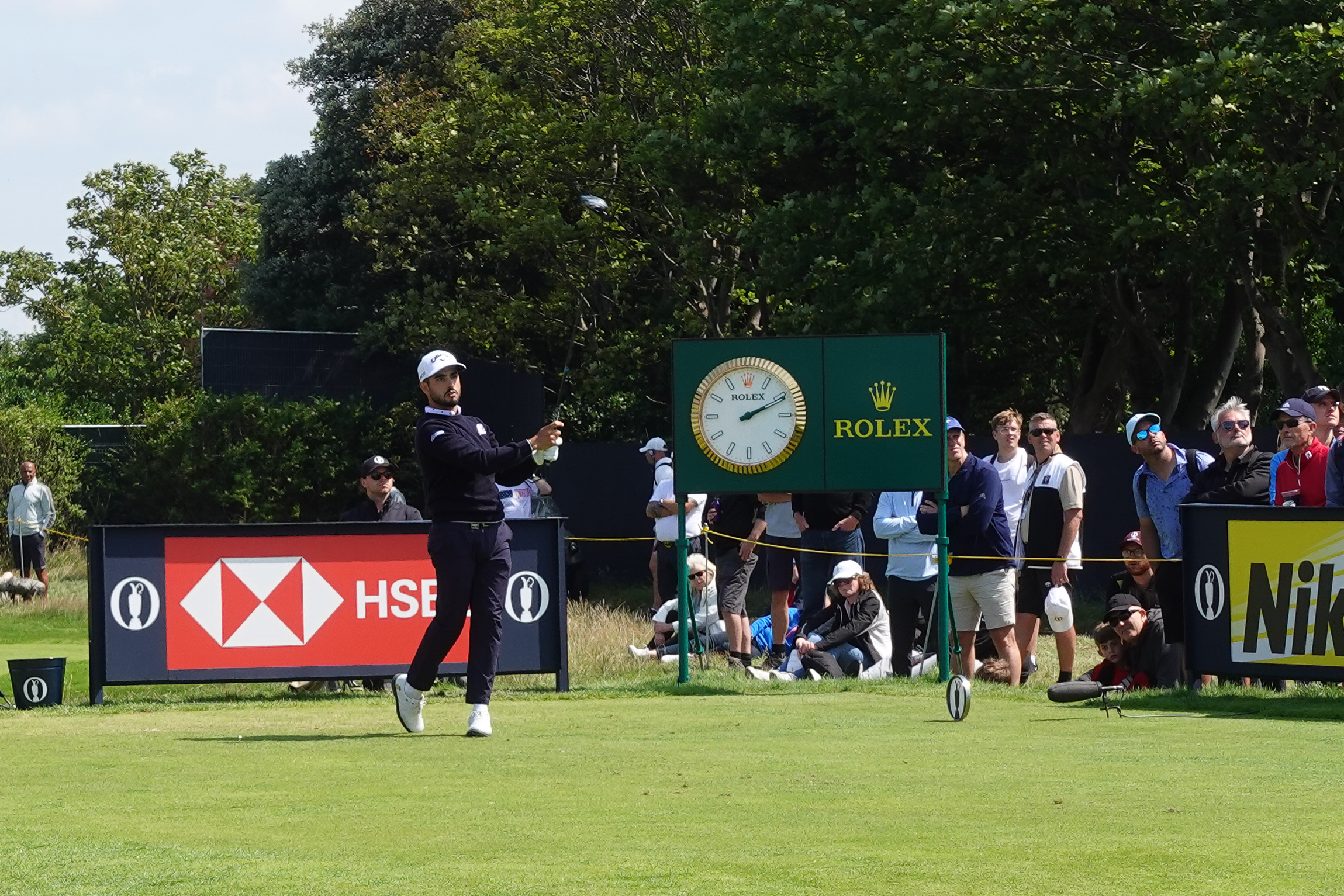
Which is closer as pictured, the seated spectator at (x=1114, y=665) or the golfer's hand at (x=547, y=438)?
the golfer's hand at (x=547, y=438)

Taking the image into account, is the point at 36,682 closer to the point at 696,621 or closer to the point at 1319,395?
the point at 696,621

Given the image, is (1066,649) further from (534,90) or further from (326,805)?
(534,90)

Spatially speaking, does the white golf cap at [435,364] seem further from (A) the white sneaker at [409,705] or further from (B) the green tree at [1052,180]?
(B) the green tree at [1052,180]

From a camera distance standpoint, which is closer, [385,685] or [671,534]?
[385,685]

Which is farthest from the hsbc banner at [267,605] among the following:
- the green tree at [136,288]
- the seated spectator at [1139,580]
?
the green tree at [136,288]

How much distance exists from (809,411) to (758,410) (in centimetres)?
35

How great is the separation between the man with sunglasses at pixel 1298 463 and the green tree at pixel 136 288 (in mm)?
47776

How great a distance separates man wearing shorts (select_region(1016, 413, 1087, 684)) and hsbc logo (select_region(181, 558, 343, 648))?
485 centimetres

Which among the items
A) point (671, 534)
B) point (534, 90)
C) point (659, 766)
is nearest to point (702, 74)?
point (534, 90)

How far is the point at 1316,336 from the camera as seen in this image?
36469mm

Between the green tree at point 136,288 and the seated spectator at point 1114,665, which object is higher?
the green tree at point 136,288

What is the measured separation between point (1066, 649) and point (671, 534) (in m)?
4.48

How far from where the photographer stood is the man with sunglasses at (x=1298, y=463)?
12.3m

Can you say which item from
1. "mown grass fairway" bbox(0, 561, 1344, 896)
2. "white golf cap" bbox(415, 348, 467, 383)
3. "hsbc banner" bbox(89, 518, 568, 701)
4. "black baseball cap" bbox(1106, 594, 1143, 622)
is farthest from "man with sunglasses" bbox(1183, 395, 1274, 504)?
"white golf cap" bbox(415, 348, 467, 383)
